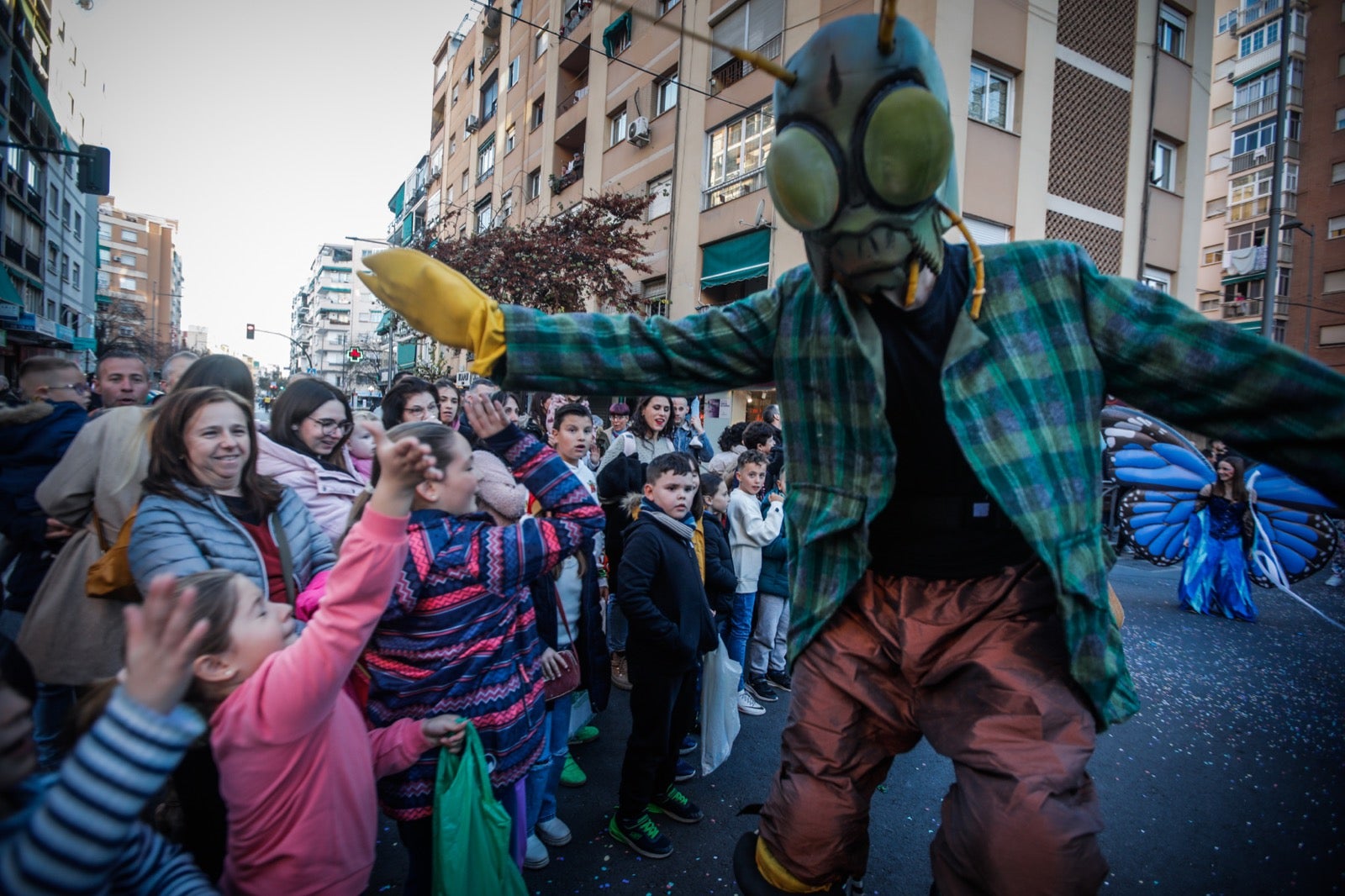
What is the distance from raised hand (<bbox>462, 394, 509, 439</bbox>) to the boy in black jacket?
1323 mm

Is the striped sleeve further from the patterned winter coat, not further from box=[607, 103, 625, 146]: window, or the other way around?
box=[607, 103, 625, 146]: window

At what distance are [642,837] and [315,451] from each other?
94.4 inches

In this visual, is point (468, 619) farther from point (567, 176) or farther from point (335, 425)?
point (567, 176)

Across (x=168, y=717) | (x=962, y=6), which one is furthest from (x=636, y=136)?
(x=168, y=717)

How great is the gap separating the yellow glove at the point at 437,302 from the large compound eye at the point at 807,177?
27.4 inches

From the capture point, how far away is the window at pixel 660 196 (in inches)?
655

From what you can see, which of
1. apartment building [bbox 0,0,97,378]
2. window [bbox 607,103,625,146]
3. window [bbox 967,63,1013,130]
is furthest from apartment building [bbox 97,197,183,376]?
window [bbox 967,63,1013,130]

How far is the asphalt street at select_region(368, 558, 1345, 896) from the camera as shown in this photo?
2908 mm

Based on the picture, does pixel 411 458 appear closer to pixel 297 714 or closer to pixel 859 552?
pixel 297 714

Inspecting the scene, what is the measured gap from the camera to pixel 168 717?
118 centimetres

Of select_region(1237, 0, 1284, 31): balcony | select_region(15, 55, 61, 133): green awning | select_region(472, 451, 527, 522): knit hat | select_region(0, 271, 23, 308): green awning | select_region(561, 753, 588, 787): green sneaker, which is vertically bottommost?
select_region(561, 753, 588, 787): green sneaker

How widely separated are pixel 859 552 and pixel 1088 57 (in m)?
15.8

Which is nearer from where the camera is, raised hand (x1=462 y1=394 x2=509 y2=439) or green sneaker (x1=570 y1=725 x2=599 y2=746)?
raised hand (x1=462 y1=394 x2=509 y2=439)

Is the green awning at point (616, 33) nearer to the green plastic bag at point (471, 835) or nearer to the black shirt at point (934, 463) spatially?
the black shirt at point (934, 463)
